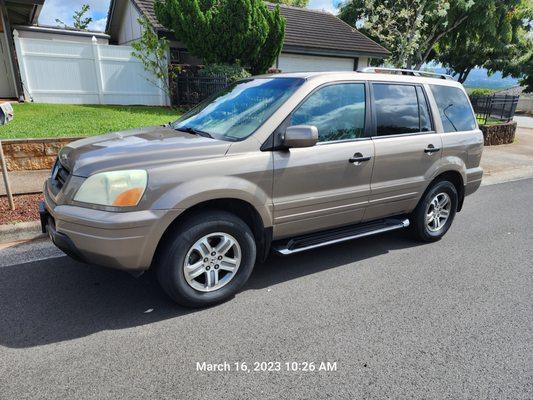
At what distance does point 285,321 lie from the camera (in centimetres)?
313

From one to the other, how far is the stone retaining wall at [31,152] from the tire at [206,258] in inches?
184

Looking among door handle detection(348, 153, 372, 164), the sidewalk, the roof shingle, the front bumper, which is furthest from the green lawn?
the sidewalk

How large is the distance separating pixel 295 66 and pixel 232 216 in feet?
51.9

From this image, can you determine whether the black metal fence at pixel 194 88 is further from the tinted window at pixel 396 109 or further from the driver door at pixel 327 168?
the driver door at pixel 327 168

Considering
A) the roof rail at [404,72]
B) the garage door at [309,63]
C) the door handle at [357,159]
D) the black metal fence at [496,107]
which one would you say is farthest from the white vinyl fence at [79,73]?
the black metal fence at [496,107]

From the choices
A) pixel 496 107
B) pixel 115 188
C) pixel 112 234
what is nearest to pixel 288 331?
pixel 112 234

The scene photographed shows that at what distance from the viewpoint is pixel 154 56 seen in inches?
519

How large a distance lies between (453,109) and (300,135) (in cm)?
258

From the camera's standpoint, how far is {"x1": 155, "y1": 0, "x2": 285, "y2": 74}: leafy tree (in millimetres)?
12016

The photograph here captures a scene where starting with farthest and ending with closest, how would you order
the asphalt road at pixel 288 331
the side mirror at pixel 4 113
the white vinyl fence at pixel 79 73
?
the white vinyl fence at pixel 79 73
the side mirror at pixel 4 113
the asphalt road at pixel 288 331

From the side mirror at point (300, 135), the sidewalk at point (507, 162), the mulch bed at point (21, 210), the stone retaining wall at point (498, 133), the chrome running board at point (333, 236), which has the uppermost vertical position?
the side mirror at point (300, 135)

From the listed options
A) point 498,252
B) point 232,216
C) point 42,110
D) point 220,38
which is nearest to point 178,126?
point 232,216

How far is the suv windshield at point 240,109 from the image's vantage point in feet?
11.4

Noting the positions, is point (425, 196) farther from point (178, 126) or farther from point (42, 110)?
point (42, 110)
